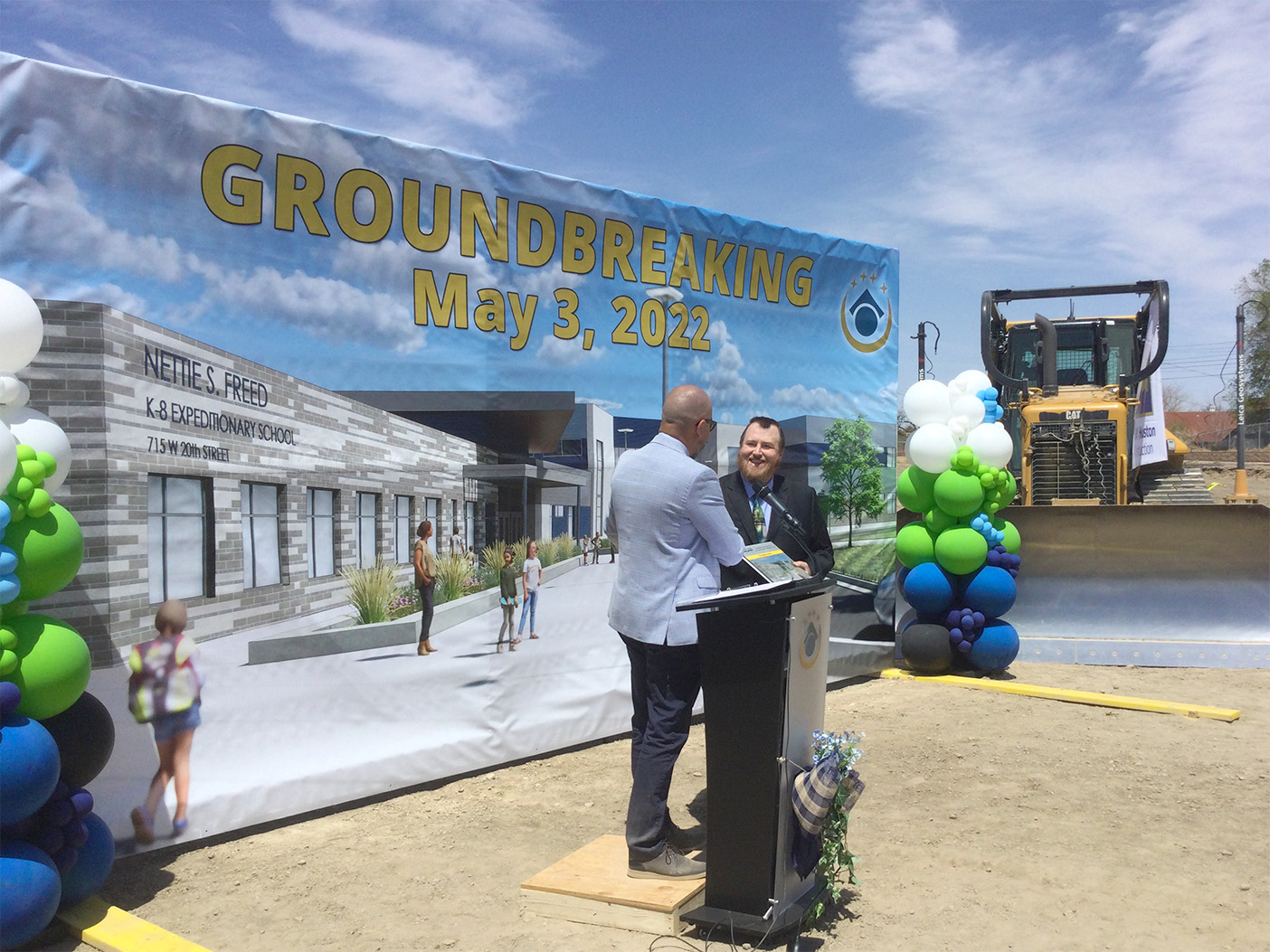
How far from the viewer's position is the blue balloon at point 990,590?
7.39 m

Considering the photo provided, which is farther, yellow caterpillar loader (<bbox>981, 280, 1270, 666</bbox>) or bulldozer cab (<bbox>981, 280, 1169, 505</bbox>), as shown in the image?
bulldozer cab (<bbox>981, 280, 1169, 505</bbox>)

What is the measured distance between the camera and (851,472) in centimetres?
765

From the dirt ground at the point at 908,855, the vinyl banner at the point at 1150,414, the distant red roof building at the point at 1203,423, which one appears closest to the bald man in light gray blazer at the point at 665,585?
the dirt ground at the point at 908,855

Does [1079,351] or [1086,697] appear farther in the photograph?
[1079,351]

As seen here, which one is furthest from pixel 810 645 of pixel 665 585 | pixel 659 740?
pixel 659 740

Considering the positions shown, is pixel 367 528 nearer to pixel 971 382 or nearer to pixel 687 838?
pixel 687 838

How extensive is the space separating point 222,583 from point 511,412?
1.83 metres

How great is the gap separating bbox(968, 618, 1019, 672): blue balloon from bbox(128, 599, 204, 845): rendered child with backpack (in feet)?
18.5

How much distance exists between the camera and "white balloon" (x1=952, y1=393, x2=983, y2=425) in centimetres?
760

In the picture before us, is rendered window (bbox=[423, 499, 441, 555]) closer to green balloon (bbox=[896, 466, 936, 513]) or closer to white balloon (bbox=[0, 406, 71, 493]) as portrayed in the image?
white balloon (bbox=[0, 406, 71, 493])

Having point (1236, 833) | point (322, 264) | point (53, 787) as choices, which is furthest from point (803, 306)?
point (53, 787)

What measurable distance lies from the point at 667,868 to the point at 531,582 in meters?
2.29

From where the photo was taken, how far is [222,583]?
14.3 ft

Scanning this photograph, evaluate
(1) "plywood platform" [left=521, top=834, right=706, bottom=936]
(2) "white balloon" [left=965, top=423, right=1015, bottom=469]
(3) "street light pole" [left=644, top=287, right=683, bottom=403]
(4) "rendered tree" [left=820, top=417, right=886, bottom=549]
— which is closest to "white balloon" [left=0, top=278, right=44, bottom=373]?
(1) "plywood platform" [left=521, top=834, right=706, bottom=936]
